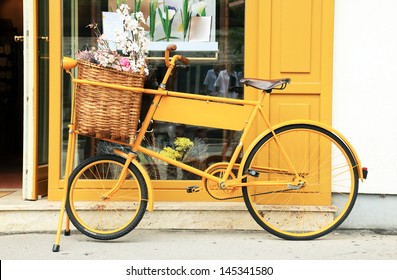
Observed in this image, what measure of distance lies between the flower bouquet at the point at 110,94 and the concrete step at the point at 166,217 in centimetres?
90

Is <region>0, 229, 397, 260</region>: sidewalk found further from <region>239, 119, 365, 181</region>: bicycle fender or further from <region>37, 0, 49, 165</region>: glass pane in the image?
<region>37, 0, 49, 165</region>: glass pane

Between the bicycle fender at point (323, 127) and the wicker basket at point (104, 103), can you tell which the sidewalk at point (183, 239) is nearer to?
the bicycle fender at point (323, 127)

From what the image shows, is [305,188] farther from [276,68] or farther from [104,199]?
[104,199]

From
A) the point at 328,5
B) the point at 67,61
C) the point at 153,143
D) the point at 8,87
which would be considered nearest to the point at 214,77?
the point at 153,143

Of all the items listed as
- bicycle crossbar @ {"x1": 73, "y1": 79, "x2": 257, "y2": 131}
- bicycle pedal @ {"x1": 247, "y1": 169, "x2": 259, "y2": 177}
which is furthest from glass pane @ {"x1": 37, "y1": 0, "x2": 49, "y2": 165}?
bicycle pedal @ {"x1": 247, "y1": 169, "x2": 259, "y2": 177}

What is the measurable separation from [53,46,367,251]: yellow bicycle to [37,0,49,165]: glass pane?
641mm

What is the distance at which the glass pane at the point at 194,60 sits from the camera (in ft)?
17.7

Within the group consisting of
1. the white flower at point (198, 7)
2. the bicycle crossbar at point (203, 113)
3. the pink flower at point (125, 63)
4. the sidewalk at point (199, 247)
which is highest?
the white flower at point (198, 7)

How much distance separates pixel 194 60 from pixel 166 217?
1370mm

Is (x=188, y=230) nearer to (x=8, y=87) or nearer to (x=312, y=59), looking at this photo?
(x=312, y=59)

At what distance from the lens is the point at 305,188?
5020mm

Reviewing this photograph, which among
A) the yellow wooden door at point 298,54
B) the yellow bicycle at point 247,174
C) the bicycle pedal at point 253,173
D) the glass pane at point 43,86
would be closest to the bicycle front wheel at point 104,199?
the yellow bicycle at point 247,174

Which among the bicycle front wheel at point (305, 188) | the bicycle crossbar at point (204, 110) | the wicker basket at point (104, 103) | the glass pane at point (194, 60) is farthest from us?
the glass pane at point (194, 60)

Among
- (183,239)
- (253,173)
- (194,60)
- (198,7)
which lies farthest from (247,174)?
(198,7)
